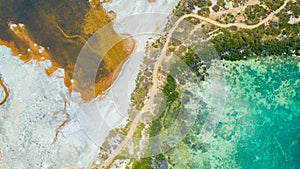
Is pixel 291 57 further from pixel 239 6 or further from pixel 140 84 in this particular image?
pixel 140 84

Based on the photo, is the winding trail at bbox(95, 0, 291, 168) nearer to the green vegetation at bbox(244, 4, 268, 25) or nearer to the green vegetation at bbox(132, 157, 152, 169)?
the green vegetation at bbox(244, 4, 268, 25)

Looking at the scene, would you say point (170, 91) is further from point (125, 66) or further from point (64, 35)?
point (64, 35)

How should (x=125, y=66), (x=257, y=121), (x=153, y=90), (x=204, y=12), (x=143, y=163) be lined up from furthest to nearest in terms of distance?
1. (x=125, y=66)
2. (x=204, y=12)
3. (x=153, y=90)
4. (x=257, y=121)
5. (x=143, y=163)

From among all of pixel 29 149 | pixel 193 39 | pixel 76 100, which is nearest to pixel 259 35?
pixel 193 39

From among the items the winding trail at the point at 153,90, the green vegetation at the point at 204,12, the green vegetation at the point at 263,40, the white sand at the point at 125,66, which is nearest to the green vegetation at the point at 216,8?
the green vegetation at the point at 204,12

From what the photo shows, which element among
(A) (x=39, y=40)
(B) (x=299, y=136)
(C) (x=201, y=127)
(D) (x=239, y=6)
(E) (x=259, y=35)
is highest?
(A) (x=39, y=40)

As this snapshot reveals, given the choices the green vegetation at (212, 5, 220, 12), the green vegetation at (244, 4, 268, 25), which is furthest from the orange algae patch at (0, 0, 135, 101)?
the green vegetation at (244, 4, 268, 25)

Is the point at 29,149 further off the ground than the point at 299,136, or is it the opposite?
the point at 29,149

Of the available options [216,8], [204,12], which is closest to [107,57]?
[204,12]
